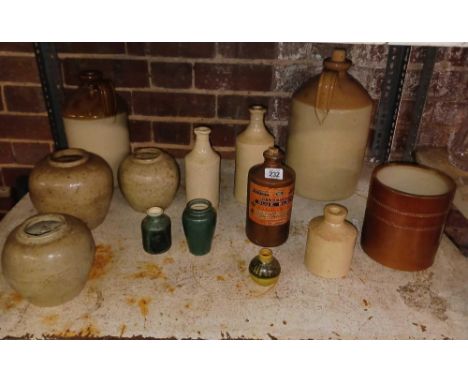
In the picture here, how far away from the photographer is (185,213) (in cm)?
92

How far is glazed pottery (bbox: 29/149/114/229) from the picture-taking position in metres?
0.93

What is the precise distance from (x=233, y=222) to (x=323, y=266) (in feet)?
0.92

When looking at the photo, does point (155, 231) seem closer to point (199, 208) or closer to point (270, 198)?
point (199, 208)

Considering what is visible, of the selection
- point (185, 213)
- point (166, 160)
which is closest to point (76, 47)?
point (166, 160)

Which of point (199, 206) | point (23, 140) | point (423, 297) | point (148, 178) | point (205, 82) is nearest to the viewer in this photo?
point (423, 297)

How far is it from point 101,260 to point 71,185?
18 cm

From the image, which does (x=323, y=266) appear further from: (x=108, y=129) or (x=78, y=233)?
(x=108, y=129)

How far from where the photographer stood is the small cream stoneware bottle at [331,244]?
85 centimetres

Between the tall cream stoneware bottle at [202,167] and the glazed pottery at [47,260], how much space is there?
0.34 meters

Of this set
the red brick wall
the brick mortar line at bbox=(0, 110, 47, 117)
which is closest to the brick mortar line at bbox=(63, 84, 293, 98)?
the red brick wall

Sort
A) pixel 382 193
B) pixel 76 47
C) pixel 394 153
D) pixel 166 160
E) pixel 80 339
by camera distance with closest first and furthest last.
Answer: pixel 80 339
pixel 382 193
pixel 166 160
pixel 76 47
pixel 394 153

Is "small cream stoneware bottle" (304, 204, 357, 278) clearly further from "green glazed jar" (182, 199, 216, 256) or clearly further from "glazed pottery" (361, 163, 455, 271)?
"green glazed jar" (182, 199, 216, 256)

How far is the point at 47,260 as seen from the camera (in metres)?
0.73

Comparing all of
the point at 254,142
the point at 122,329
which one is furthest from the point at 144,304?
the point at 254,142
